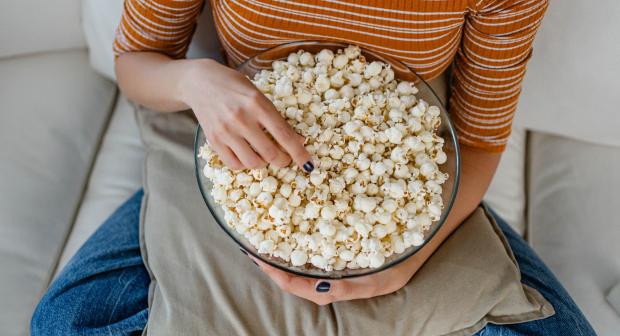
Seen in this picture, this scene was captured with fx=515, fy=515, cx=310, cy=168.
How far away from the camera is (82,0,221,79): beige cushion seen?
0.98 m

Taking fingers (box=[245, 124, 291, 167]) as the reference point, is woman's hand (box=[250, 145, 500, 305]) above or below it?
below

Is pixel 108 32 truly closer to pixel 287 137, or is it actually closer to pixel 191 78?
pixel 191 78

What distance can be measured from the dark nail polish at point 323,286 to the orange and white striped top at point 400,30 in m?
0.34

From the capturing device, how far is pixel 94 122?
1.14m

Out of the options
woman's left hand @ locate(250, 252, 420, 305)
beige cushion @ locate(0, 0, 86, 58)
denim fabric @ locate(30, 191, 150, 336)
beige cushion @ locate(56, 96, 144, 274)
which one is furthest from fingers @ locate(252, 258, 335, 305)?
beige cushion @ locate(0, 0, 86, 58)

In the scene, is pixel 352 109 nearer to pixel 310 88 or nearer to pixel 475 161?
pixel 310 88

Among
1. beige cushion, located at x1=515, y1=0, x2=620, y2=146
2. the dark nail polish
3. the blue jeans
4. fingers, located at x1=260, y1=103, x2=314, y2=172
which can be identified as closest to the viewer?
fingers, located at x1=260, y1=103, x2=314, y2=172

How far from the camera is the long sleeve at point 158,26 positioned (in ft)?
2.45

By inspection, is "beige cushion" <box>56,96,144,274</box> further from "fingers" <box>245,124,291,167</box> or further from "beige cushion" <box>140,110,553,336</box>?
"fingers" <box>245,124,291,167</box>

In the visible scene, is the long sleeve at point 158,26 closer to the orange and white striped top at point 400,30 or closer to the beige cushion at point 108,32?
the orange and white striped top at point 400,30

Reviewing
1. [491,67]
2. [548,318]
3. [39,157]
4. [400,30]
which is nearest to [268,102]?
[400,30]

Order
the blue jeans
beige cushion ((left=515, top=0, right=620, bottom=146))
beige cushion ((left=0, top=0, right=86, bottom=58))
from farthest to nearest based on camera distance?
beige cushion ((left=0, top=0, right=86, bottom=58)), beige cushion ((left=515, top=0, right=620, bottom=146)), the blue jeans

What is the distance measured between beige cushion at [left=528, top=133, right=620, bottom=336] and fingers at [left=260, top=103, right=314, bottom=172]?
70 cm

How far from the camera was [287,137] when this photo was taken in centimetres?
57
